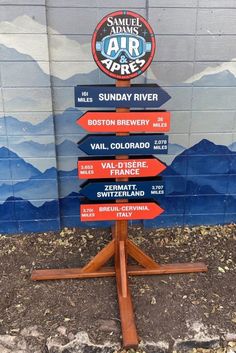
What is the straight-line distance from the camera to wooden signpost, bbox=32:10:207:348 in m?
2.52

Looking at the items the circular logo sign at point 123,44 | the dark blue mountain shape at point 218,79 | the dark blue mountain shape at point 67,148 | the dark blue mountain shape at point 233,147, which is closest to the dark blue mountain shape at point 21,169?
the dark blue mountain shape at point 67,148

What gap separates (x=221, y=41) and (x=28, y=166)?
1975mm

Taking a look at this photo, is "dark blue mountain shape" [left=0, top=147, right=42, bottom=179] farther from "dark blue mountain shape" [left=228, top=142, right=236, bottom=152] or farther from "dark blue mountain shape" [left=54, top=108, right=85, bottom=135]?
"dark blue mountain shape" [left=228, top=142, right=236, bottom=152]

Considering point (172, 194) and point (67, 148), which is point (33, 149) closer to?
point (67, 148)

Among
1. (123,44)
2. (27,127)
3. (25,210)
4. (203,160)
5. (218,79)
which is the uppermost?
(123,44)

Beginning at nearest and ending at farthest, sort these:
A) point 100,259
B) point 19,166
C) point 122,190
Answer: point 122,190
point 100,259
point 19,166

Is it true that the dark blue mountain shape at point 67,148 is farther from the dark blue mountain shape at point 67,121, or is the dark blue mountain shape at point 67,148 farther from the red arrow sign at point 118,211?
the red arrow sign at point 118,211

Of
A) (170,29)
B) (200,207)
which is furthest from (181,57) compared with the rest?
(200,207)

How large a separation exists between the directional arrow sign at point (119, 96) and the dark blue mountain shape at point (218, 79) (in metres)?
0.90

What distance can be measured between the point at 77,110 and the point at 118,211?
3.39 ft

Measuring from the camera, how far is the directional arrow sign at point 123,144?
2.72 meters

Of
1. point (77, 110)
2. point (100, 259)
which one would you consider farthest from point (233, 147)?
point (100, 259)

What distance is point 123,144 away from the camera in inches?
108

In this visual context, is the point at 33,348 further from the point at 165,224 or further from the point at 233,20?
the point at 233,20
